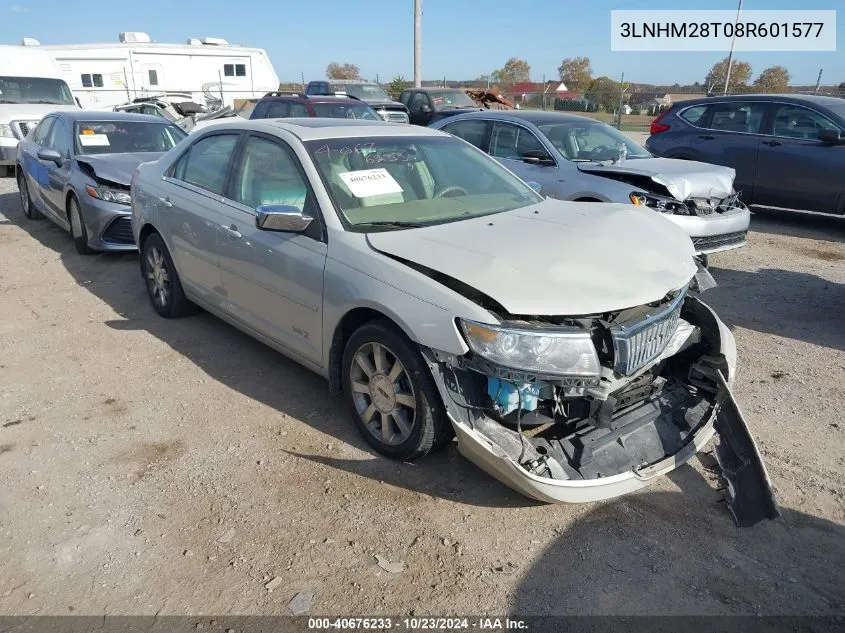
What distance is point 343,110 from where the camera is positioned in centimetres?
1291

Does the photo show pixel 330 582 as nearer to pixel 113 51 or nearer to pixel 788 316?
pixel 788 316

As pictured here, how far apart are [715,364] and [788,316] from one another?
2.77 metres

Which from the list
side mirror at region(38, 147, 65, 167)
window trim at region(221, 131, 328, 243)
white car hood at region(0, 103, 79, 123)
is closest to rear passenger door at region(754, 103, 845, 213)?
window trim at region(221, 131, 328, 243)

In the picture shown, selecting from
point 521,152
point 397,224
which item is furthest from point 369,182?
point 521,152

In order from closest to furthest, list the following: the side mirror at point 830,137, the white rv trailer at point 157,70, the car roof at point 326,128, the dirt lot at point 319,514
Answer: the dirt lot at point 319,514 → the car roof at point 326,128 → the side mirror at point 830,137 → the white rv trailer at point 157,70

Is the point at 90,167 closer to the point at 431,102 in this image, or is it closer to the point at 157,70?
the point at 431,102

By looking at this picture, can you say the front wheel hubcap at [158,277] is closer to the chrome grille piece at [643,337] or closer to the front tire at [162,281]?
the front tire at [162,281]

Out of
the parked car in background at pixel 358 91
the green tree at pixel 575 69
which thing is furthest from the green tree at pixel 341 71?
the parked car in background at pixel 358 91

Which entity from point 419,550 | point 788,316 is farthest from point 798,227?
point 419,550

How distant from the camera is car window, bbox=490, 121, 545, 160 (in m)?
7.21

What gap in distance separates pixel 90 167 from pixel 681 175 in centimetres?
640

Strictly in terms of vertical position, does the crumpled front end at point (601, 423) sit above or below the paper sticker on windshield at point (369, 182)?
below

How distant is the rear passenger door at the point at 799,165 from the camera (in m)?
8.31

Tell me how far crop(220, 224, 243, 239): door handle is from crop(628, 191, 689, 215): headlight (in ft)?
13.1
